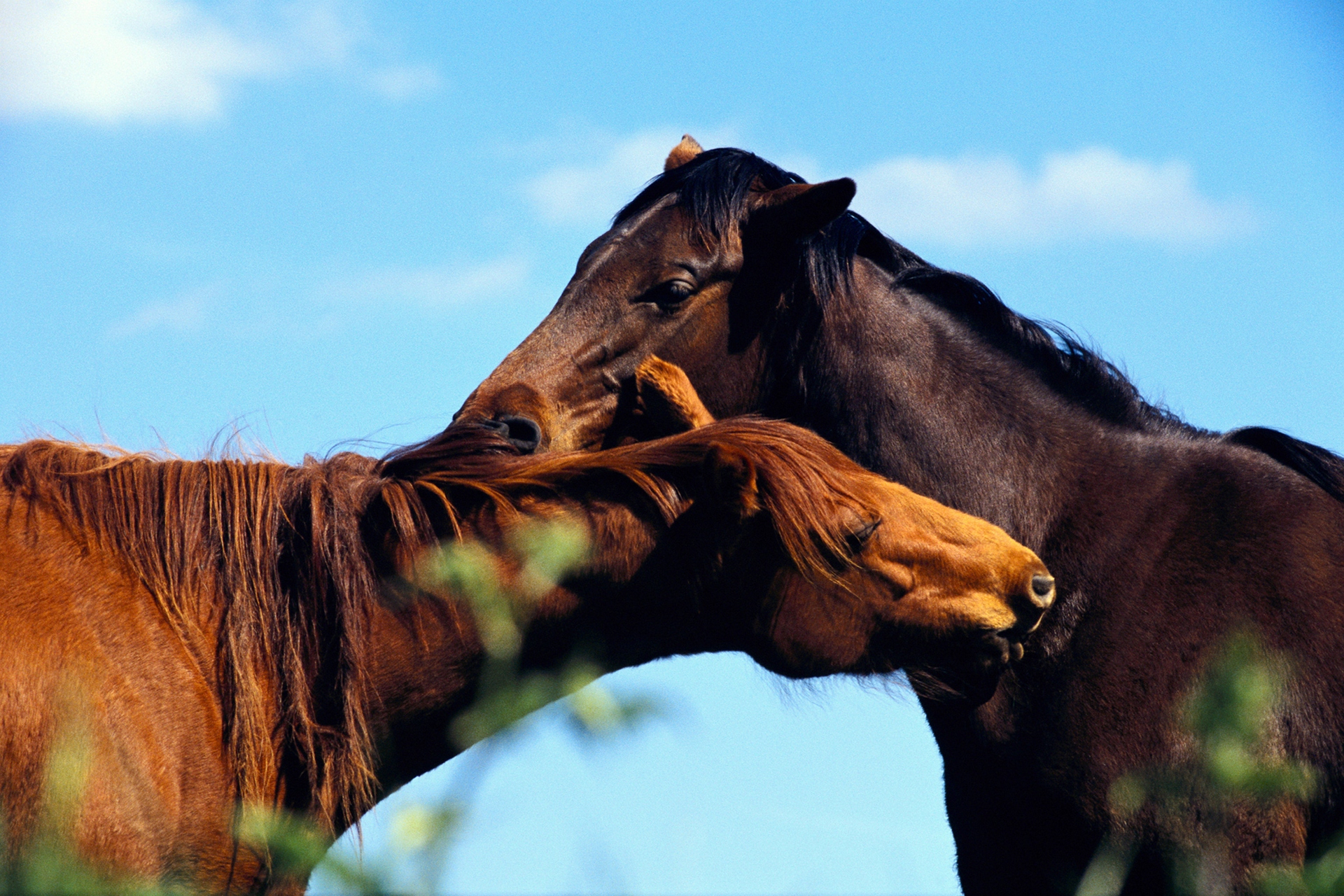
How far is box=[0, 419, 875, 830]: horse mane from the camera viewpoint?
3.04 metres

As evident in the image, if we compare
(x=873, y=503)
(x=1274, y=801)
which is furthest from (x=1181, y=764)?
(x=873, y=503)

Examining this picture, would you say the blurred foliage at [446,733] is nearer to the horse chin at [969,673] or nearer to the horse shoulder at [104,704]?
the horse shoulder at [104,704]

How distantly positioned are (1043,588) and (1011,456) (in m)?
0.99

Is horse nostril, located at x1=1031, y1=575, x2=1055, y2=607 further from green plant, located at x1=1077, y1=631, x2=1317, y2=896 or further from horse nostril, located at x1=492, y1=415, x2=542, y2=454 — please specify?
horse nostril, located at x1=492, y1=415, x2=542, y2=454

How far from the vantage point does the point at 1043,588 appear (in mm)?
3191

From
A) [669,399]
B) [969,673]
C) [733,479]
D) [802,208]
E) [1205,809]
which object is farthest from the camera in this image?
[802,208]

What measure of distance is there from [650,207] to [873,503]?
80.6 inches

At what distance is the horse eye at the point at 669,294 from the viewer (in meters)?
4.50

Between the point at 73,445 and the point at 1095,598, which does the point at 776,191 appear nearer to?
the point at 1095,598

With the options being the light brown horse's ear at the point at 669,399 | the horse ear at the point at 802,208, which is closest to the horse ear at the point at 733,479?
the light brown horse's ear at the point at 669,399

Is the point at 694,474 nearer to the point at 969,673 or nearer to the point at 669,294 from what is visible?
the point at 969,673

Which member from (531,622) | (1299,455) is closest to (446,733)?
(531,622)

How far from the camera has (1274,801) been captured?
336 cm

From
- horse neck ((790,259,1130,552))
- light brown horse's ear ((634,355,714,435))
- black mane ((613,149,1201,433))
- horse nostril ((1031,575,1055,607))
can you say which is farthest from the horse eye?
horse nostril ((1031,575,1055,607))
